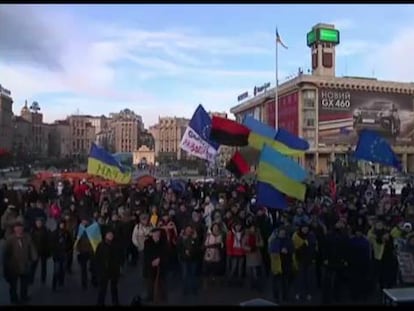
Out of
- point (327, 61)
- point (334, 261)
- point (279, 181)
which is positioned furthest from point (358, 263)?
point (327, 61)

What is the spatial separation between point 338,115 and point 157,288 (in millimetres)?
85341

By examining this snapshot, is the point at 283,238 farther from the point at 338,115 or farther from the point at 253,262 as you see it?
the point at 338,115

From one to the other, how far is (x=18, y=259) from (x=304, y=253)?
15.3 ft

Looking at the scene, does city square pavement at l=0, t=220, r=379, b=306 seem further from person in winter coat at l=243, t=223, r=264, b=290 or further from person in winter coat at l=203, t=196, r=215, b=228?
person in winter coat at l=203, t=196, r=215, b=228

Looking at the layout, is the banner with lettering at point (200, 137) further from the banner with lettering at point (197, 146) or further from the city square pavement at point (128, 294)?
the city square pavement at point (128, 294)

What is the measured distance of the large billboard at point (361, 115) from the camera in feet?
296

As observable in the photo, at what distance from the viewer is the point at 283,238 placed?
9695 mm

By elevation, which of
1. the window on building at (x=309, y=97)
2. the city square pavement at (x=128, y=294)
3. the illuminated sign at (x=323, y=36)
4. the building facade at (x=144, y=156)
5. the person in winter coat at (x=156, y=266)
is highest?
the illuminated sign at (x=323, y=36)

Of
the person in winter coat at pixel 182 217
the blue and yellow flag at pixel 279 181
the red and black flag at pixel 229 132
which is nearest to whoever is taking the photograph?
the blue and yellow flag at pixel 279 181

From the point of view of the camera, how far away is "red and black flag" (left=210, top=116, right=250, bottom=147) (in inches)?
552

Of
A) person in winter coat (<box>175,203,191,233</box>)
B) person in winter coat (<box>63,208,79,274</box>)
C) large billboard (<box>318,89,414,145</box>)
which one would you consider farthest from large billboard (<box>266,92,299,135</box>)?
person in winter coat (<box>63,208,79,274</box>)

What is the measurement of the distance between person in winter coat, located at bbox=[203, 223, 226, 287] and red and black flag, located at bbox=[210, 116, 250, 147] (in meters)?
4.13

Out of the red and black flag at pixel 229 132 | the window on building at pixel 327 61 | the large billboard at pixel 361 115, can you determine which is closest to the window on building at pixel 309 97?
the large billboard at pixel 361 115

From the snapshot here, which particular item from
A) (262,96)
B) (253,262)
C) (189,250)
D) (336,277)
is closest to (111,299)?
(189,250)
